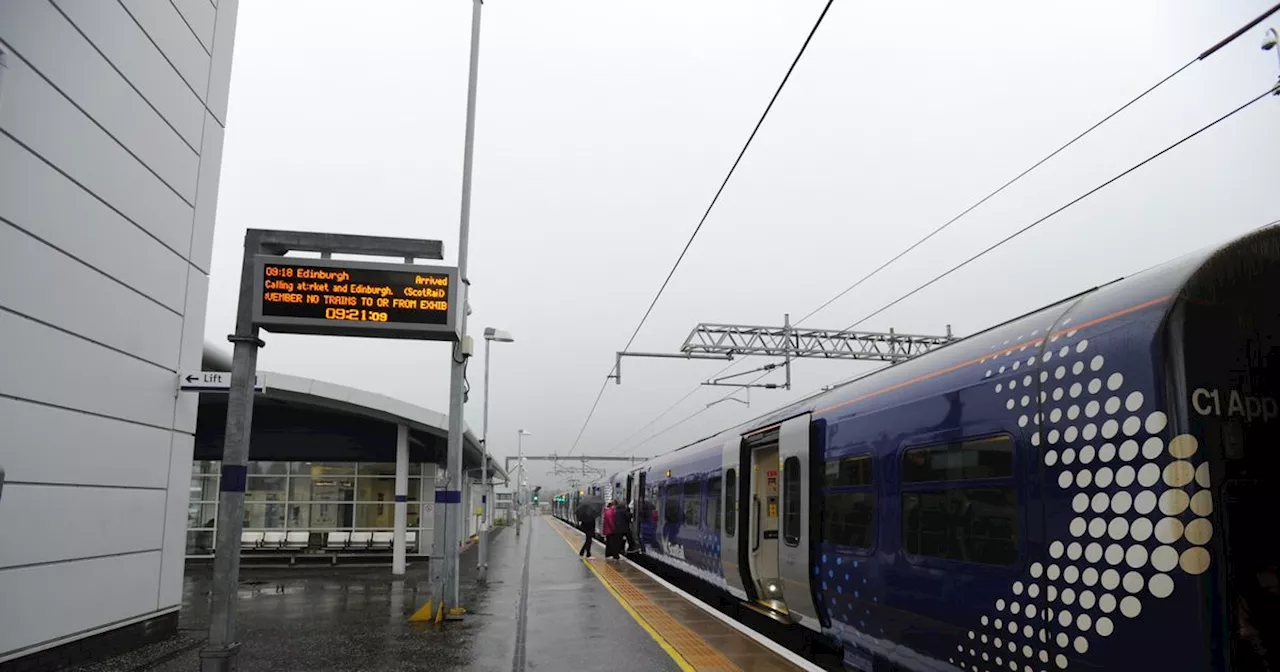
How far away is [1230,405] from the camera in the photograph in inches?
159

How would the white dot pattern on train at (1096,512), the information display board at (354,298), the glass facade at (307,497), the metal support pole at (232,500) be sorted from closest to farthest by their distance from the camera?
the white dot pattern on train at (1096,512), the metal support pole at (232,500), the information display board at (354,298), the glass facade at (307,497)

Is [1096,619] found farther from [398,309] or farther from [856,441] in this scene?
[398,309]

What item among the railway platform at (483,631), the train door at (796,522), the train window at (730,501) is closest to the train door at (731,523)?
the train window at (730,501)

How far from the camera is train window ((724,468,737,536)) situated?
1195 cm

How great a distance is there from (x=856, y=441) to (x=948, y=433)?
1632 mm

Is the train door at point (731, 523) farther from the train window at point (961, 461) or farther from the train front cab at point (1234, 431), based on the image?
the train front cab at point (1234, 431)

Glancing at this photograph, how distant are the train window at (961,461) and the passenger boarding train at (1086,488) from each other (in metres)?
0.02

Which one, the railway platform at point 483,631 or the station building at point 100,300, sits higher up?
the station building at point 100,300

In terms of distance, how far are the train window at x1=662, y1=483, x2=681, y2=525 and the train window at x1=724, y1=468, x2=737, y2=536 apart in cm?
396

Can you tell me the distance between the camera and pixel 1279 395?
4.21 meters

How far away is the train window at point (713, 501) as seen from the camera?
42.7ft

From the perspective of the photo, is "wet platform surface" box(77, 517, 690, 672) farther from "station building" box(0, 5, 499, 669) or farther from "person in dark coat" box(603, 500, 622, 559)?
"person in dark coat" box(603, 500, 622, 559)

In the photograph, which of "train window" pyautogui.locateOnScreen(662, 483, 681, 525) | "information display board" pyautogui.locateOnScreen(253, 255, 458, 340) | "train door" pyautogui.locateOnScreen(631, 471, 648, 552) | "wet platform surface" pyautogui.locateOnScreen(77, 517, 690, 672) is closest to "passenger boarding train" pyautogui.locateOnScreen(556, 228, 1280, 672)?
"wet platform surface" pyautogui.locateOnScreen(77, 517, 690, 672)

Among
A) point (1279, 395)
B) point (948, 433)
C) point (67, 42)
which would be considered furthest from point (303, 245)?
point (1279, 395)
